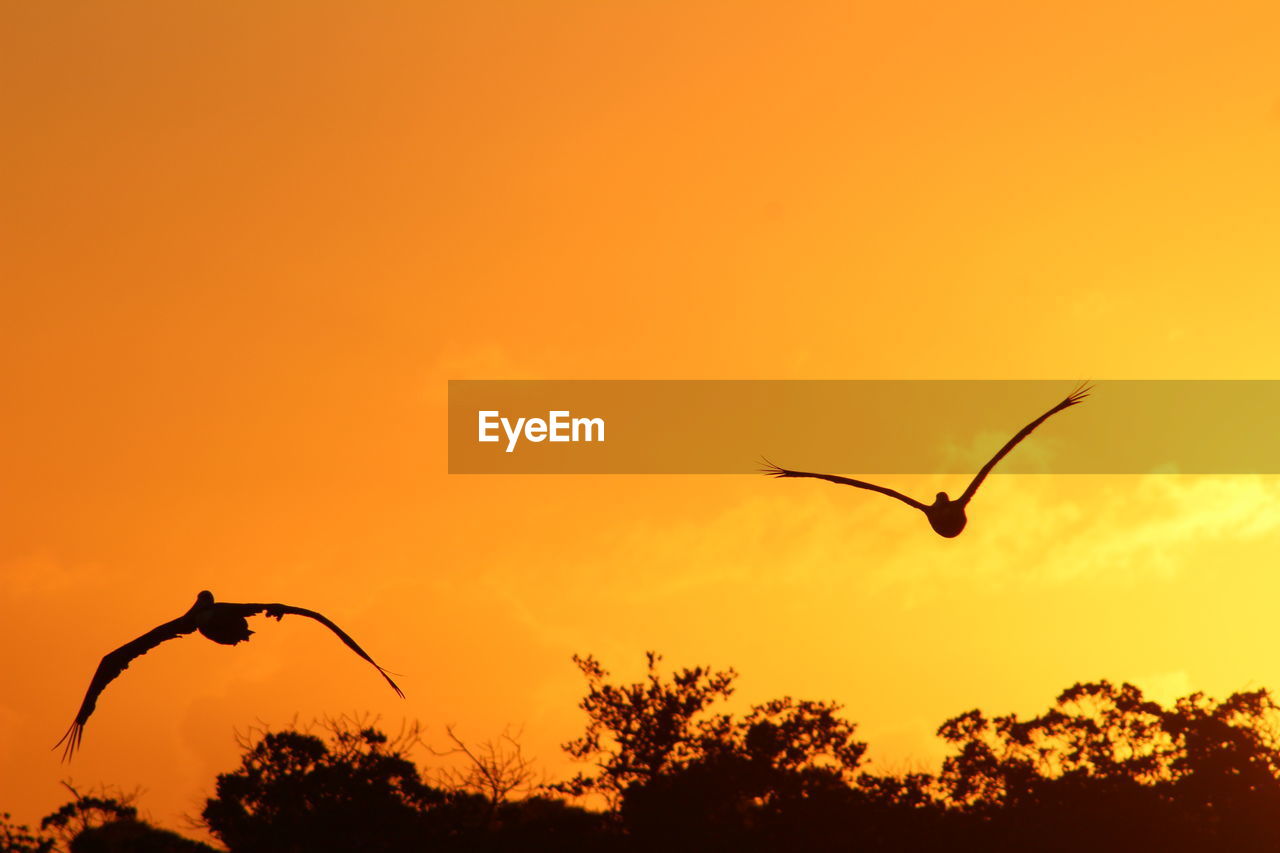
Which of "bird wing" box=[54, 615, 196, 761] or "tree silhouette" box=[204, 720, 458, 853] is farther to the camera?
"tree silhouette" box=[204, 720, 458, 853]

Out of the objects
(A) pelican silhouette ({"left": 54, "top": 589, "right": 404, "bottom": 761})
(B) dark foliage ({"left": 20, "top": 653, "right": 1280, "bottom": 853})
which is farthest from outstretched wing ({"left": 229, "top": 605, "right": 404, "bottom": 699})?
(B) dark foliage ({"left": 20, "top": 653, "right": 1280, "bottom": 853})

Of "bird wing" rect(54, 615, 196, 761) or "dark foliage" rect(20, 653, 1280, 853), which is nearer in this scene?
"bird wing" rect(54, 615, 196, 761)

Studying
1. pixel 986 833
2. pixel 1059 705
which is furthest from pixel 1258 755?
pixel 986 833

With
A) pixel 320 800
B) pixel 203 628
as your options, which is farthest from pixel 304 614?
pixel 320 800

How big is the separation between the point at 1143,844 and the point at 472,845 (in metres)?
20.6

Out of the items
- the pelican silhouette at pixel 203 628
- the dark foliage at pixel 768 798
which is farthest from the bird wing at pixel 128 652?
the dark foliage at pixel 768 798

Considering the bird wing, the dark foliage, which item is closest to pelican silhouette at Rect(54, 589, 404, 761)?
the bird wing

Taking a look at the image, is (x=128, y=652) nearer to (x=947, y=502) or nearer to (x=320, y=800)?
(x=947, y=502)

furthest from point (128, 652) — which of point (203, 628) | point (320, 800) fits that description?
point (320, 800)

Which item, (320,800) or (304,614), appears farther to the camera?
(320,800)

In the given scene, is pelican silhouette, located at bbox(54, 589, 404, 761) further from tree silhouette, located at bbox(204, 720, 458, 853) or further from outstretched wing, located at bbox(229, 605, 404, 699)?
tree silhouette, located at bbox(204, 720, 458, 853)

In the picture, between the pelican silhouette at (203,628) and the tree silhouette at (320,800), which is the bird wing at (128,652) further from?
the tree silhouette at (320,800)

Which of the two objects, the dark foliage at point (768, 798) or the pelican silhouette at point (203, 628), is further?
the dark foliage at point (768, 798)

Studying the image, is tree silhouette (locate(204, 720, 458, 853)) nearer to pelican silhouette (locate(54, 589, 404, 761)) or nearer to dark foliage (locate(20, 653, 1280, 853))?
dark foliage (locate(20, 653, 1280, 853))
